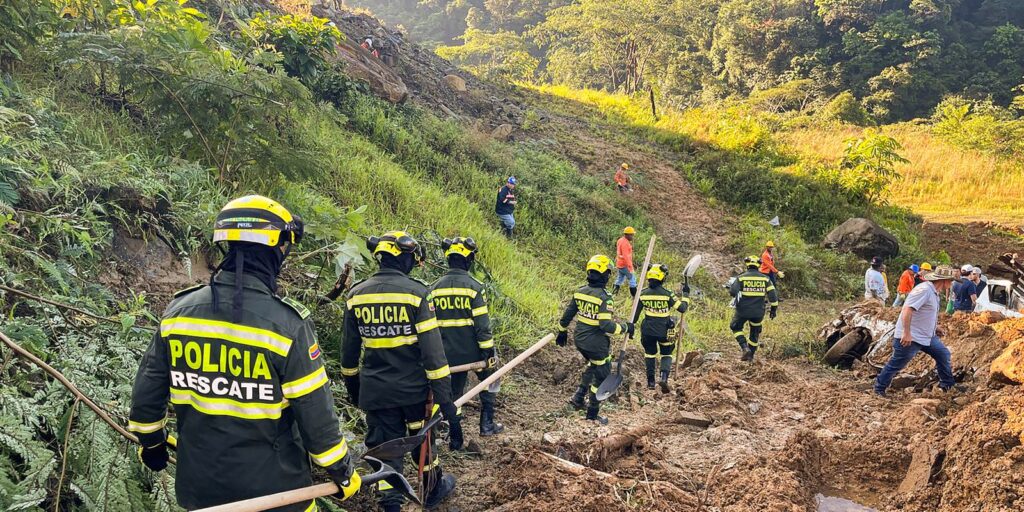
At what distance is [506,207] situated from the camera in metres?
11.8

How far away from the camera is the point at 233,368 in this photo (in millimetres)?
2334

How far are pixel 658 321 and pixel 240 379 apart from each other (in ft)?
18.9

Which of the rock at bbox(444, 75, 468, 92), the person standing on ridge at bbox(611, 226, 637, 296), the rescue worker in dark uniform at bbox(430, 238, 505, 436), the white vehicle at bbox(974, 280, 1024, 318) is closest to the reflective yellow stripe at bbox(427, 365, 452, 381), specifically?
the rescue worker in dark uniform at bbox(430, 238, 505, 436)

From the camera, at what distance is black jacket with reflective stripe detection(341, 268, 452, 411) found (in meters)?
3.79

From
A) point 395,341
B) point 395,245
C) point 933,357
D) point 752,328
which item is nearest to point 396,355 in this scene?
point 395,341

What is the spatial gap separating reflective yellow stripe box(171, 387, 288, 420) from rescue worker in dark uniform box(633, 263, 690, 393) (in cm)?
554

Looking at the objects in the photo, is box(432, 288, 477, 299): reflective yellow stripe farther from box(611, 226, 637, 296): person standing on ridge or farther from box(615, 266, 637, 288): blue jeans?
box(615, 266, 637, 288): blue jeans

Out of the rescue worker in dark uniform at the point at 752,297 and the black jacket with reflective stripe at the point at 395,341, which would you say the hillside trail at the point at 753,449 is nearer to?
the black jacket with reflective stripe at the point at 395,341

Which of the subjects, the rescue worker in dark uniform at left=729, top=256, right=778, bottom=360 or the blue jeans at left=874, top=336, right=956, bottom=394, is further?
the rescue worker in dark uniform at left=729, top=256, right=778, bottom=360

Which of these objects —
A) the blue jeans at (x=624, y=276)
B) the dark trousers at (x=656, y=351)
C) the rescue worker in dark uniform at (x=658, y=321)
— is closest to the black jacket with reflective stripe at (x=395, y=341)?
the rescue worker in dark uniform at (x=658, y=321)

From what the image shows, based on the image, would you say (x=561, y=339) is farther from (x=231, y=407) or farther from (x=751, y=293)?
(x=231, y=407)

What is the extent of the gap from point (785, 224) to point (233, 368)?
18.2 meters

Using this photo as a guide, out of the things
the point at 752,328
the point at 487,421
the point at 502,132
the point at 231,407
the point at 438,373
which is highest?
the point at 231,407

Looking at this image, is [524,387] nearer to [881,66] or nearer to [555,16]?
[555,16]
